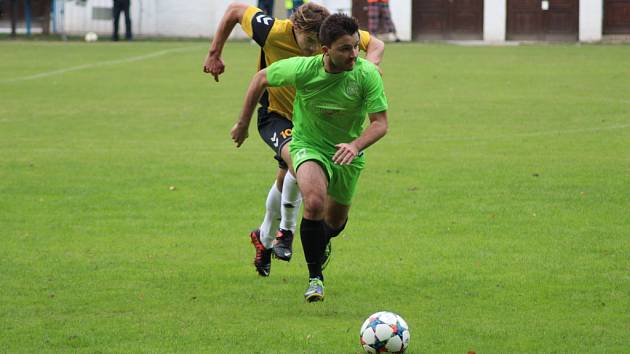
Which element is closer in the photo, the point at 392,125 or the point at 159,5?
the point at 392,125

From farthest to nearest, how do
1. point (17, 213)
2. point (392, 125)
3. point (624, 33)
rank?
point (624, 33)
point (392, 125)
point (17, 213)

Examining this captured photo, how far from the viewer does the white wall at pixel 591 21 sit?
135 ft

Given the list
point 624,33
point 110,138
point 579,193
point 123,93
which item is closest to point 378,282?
point 579,193

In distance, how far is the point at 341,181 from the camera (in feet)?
26.3

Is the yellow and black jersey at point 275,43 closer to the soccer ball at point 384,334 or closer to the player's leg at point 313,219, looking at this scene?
the player's leg at point 313,219

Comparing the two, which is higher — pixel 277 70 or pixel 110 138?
pixel 277 70

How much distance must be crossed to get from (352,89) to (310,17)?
0.73 metres

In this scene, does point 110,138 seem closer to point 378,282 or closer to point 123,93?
point 123,93

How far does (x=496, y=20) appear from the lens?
41.9 m

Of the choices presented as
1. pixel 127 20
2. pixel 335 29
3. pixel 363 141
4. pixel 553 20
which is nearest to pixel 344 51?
pixel 335 29

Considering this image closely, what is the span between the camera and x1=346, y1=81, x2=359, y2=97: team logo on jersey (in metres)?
7.60

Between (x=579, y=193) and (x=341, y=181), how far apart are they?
15.2ft

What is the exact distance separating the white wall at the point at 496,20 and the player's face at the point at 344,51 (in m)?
35.1

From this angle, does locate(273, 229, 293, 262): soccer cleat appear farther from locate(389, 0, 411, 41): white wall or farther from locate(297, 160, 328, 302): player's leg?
locate(389, 0, 411, 41): white wall
